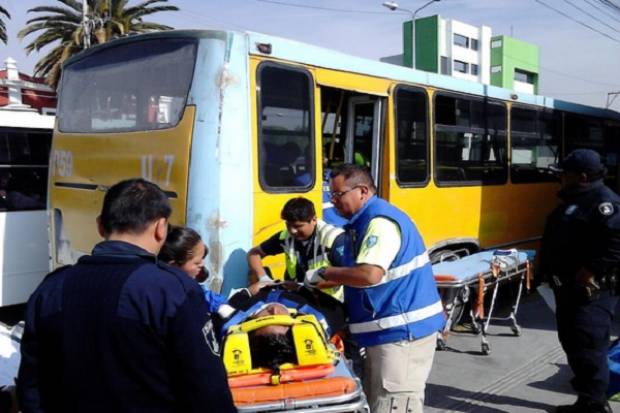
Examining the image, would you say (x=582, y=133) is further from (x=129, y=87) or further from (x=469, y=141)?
(x=129, y=87)

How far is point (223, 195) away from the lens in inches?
160

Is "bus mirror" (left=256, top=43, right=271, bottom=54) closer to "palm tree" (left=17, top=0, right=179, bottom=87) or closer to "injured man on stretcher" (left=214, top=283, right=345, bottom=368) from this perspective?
"injured man on stretcher" (left=214, top=283, right=345, bottom=368)

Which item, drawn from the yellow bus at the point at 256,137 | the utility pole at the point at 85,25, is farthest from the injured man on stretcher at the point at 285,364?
the utility pole at the point at 85,25

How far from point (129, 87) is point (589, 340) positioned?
12.9ft

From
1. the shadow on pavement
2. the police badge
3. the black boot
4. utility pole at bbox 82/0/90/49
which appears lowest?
the shadow on pavement

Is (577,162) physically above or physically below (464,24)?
below

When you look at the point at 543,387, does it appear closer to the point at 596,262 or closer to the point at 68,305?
the point at 596,262

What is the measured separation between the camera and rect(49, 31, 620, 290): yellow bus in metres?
4.11

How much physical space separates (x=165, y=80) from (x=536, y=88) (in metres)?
54.0

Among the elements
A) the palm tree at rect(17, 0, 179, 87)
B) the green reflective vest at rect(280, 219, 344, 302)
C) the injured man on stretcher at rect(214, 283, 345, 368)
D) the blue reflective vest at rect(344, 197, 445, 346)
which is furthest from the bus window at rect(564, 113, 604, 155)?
the palm tree at rect(17, 0, 179, 87)

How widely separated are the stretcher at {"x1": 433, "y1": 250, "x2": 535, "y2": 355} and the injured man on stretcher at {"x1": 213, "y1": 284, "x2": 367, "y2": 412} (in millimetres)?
2312

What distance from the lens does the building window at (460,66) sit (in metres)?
49.4

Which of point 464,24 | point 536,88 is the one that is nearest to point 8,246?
point 464,24

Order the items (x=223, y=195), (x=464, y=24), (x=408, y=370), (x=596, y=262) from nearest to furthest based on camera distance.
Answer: (x=408, y=370) < (x=596, y=262) < (x=223, y=195) < (x=464, y=24)
